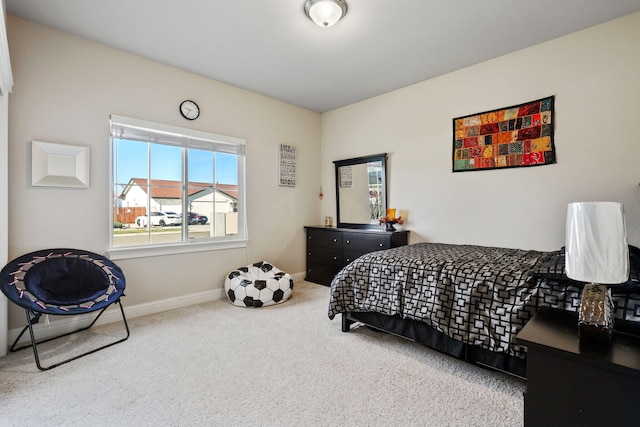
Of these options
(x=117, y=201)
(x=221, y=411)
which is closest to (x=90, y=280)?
(x=117, y=201)

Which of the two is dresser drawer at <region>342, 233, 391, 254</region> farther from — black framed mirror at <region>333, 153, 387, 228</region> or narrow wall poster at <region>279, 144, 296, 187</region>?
narrow wall poster at <region>279, 144, 296, 187</region>

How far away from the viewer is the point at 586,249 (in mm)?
1131

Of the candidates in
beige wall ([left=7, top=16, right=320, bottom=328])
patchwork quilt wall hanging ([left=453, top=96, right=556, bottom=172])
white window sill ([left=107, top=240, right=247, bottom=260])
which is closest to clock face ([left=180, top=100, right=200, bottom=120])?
beige wall ([left=7, top=16, right=320, bottom=328])

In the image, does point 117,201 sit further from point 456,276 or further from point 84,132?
point 456,276

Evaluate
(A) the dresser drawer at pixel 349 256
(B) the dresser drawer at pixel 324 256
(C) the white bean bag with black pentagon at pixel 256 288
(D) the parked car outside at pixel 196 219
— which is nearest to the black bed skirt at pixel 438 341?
(C) the white bean bag with black pentagon at pixel 256 288

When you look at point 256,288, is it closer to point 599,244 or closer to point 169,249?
point 169,249

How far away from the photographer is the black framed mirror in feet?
13.2

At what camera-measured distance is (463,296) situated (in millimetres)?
1924

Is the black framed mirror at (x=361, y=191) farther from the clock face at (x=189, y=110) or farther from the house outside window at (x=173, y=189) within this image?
the clock face at (x=189, y=110)

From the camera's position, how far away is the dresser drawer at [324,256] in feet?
13.4

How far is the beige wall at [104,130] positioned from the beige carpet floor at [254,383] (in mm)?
827

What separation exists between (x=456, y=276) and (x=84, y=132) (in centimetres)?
334

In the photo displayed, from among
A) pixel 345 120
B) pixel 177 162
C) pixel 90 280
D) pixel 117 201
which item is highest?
pixel 345 120

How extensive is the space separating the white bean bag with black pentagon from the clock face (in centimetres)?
187
